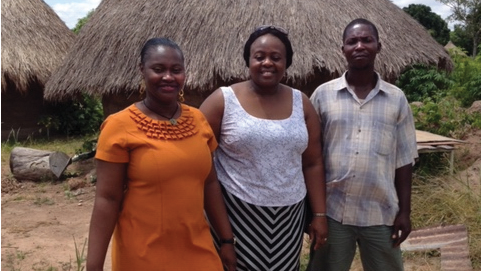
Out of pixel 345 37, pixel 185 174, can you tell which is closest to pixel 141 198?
pixel 185 174

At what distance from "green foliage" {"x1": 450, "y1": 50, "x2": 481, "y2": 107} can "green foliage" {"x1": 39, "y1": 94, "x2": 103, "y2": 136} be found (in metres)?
7.14

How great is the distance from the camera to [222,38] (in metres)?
6.47

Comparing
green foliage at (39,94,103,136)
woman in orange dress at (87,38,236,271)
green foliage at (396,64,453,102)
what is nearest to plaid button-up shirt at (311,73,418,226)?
woman in orange dress at (87,38,236,271)

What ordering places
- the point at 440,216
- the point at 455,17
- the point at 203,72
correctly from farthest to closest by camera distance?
the point at 455,17 < the point at 203,72 < the point at 440,216

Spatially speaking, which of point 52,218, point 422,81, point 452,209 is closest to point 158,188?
point 452,209

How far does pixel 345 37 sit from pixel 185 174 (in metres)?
0.91

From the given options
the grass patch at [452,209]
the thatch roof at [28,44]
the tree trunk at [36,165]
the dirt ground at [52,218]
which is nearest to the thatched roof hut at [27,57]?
the thatch roof at [28,44]

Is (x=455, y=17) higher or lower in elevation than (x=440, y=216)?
higher

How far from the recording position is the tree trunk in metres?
7.30

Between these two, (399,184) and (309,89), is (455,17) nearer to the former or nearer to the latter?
(309,89)

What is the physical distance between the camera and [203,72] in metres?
6.35

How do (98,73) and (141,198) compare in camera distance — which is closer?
(141,198)

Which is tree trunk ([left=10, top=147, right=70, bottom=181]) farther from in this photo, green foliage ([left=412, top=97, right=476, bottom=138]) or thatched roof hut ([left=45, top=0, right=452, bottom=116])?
green foliage ([left=412, top=97, right=476, bottom=138])

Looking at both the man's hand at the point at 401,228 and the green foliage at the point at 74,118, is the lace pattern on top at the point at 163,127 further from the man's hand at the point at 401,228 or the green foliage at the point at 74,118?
the green foliage at the point at 74,118
